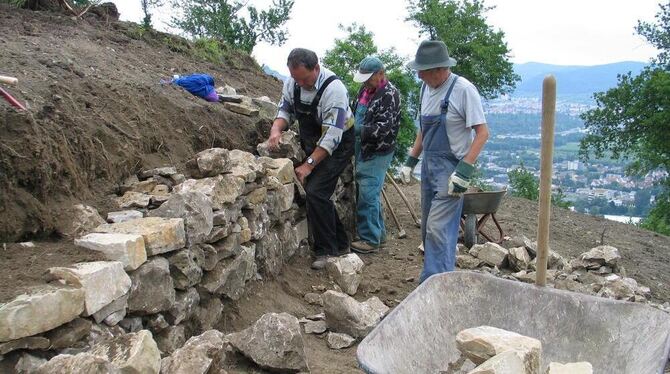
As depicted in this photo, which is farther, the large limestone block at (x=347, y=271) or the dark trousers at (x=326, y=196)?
the dark trousers at (x=326, y=196)

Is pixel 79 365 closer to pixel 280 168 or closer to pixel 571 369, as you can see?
pixel 571 369

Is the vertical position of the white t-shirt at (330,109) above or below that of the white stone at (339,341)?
above

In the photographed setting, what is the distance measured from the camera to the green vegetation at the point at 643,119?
760 inches

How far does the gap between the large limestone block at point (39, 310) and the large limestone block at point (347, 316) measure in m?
2.00

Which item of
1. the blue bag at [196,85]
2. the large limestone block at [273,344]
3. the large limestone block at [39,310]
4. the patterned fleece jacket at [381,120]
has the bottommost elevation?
the large limestone block at [273,344]

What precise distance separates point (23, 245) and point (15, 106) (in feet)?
3.06

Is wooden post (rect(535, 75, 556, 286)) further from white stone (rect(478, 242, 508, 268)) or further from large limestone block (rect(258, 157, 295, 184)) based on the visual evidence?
white stone (rect(478, 242, 508, 268))

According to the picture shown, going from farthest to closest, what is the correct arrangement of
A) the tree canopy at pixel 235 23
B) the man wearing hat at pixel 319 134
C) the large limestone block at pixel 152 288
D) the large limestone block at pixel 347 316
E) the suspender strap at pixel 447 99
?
the tree canopy at pixel 235 23, the man wearing hat at pixel 319 134, the suspender strap at pixel 447 99, the large limestone block at pixel 347 316, the large limestone block at pixel 152 288

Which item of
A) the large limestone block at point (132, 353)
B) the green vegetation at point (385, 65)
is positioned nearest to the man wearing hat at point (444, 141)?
the large limestone block at point (132, 353)

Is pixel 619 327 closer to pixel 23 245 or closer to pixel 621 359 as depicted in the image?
pixel 621 359

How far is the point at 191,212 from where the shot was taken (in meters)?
4.19

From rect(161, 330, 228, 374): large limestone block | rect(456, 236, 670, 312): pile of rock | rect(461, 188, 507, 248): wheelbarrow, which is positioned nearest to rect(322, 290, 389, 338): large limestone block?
rect(161, 330, 228, 374): large limestone block

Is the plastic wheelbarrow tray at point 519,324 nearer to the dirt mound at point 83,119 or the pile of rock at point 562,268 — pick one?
the dirt mound at point 83,119

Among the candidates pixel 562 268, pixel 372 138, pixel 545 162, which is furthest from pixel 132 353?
pixel 562 268
